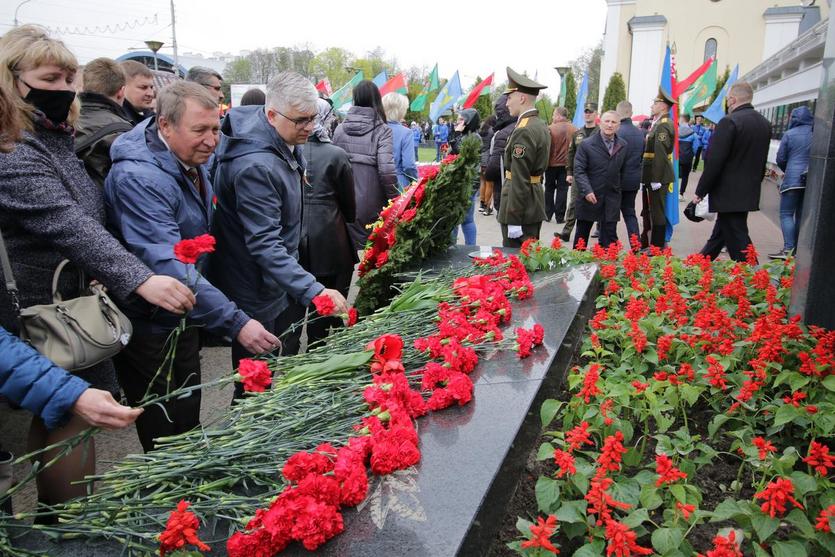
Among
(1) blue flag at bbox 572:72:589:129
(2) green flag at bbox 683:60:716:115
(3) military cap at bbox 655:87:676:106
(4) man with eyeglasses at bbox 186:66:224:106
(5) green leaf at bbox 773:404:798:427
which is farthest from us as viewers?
(2) green flag at bbox 683:60:716:115

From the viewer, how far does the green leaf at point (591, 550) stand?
1.72m

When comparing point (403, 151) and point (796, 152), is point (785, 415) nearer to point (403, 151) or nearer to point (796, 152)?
point (403, 151)

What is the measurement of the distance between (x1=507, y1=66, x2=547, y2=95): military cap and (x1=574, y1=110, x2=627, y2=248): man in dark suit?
2.08 metres

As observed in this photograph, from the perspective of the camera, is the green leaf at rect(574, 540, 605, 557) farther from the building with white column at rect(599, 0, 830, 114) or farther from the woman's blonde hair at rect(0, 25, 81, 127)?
the building with white column at rect(599, 0, 830, 114)

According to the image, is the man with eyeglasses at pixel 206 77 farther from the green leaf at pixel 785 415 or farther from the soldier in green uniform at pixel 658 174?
the soldier in green uniform at pixel 658 174

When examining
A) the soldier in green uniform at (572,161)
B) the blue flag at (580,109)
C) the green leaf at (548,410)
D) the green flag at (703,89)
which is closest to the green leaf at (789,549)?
the green leaf at (548,410)

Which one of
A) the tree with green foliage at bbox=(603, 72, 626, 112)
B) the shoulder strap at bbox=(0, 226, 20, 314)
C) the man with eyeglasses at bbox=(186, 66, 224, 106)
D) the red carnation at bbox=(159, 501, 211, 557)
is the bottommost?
the red carnation at bbox=(159, 501, 211, 557)

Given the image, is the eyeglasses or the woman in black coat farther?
the woman in black coat

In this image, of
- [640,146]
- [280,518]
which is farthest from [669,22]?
[280,518]

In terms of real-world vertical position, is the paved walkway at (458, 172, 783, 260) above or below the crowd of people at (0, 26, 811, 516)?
below

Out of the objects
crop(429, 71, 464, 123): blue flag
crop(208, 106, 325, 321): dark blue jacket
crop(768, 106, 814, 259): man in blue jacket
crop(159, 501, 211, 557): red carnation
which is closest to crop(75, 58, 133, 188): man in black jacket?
crop(208, 106, 325, 321): dark blue jacket

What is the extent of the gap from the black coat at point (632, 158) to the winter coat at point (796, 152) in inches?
76.4

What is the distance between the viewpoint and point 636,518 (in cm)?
182

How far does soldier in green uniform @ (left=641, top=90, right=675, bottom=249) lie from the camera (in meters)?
8.18
